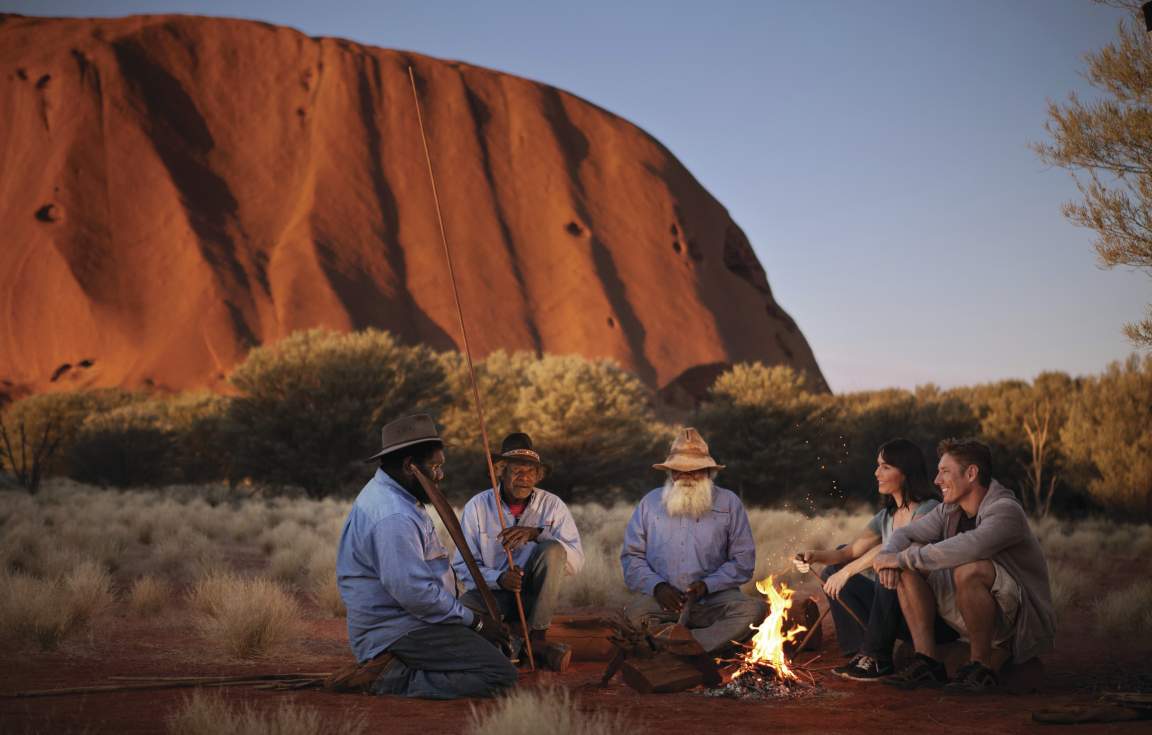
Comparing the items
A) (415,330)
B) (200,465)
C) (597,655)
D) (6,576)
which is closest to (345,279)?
(415,330)

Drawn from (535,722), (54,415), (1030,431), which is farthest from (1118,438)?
(54,415)

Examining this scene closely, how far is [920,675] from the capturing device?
6.15 meters

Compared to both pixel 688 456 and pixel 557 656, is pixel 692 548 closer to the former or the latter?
pixel 688 456

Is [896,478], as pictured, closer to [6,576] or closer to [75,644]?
[75,644]

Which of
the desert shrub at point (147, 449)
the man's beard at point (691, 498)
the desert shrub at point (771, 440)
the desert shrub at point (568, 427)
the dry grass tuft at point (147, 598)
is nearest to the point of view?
the man's beard at point (691, 498)

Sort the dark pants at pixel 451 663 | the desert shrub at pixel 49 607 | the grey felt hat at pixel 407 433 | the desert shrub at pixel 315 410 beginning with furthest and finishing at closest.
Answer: the desert shrub at pixel 315 410, the desert shrub at pixel 49 607, the dark pants at pixel 451 663, the grey felt hat at pixel 407 433

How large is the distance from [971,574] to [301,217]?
46.6m

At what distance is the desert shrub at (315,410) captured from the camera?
1080 inches

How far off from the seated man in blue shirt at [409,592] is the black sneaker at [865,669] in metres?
2.33

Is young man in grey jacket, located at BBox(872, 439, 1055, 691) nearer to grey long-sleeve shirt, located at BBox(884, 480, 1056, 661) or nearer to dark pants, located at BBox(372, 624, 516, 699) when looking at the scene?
grey long-sleeve shirt, located at BBox(884, 480, 1056, 661)

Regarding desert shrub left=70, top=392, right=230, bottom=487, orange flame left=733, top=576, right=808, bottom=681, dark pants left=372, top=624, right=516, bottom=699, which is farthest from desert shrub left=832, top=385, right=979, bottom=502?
dark pants left=372, top=624, right=516, bottom=699

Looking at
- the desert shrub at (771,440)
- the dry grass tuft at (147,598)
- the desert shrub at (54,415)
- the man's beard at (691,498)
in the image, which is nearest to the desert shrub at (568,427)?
the desert shrub at (771,440)

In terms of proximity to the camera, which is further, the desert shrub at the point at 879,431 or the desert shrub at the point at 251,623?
the desert shrub at the point at 879,431

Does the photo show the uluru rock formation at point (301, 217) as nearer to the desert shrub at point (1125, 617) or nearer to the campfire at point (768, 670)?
the desert shrub at point (1125, 617)
